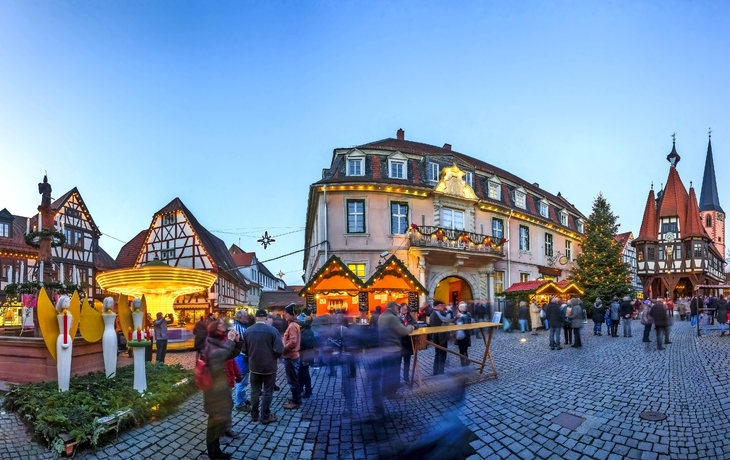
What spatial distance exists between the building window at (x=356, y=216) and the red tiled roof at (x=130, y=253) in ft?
78.5

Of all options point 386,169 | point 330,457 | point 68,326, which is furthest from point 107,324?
point 386,169

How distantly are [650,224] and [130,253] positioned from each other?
2106 inches

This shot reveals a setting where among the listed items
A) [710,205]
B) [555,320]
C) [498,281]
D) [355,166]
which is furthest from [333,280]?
[710,205]

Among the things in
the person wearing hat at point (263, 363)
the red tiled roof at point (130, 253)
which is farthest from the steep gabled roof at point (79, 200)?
the person wearing hat at point (263, 363)

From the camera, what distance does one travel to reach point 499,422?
607cm

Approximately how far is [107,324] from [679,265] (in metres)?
50.6

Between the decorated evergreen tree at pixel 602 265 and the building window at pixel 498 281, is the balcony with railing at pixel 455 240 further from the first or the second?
the decorated evergreen tree at pixel 602 265

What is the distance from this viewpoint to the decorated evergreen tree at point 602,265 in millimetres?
27609

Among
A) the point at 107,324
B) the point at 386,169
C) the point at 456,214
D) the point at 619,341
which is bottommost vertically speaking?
the point at 619,341

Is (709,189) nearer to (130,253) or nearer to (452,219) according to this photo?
(452,219)

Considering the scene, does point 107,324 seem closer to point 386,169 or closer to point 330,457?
point 330,457

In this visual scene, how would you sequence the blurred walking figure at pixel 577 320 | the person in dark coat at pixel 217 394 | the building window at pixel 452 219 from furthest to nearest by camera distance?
the building window at pixel 452 219 < the blurred walking figure at pixel 577 320 < the person in dark coat at pixel 217 394

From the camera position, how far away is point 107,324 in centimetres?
852

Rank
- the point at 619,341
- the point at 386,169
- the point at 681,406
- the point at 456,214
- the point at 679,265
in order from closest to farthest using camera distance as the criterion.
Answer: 1. the point at 681,406
2. the point at 619,341
3. the point at 386,169
4. the point at 456,214
5. the point at 679,265
